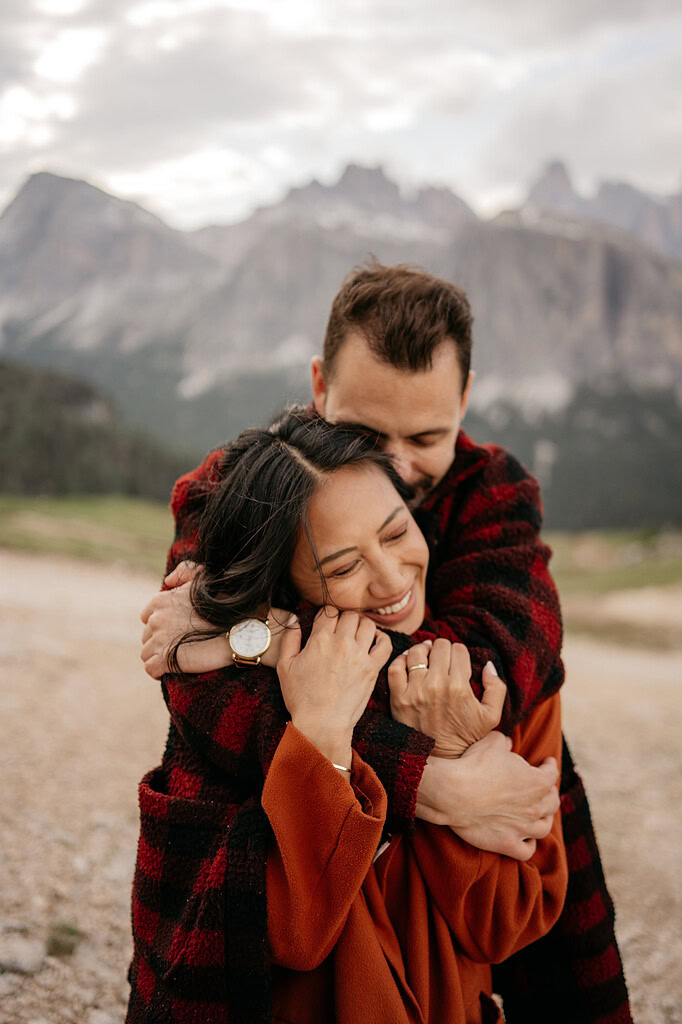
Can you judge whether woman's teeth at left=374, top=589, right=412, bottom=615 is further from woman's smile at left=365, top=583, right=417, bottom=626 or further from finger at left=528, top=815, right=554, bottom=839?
finger at left=528, top=815, right=554, bottom=839

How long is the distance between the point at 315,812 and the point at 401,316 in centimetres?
185

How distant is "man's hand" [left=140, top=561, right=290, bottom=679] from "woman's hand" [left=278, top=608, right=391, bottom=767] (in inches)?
3.2

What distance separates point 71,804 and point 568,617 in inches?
585

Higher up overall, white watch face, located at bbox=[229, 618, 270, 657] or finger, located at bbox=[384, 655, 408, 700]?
white watch face, located at bbox=[229, 618, 270, 657]

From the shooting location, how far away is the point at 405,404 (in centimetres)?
294

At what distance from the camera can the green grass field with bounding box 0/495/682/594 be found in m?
21.7

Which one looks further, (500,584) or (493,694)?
(500,584)

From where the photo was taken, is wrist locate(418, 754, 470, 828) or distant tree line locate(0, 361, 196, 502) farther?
distant tree line locate(0, 361, 196, 502)

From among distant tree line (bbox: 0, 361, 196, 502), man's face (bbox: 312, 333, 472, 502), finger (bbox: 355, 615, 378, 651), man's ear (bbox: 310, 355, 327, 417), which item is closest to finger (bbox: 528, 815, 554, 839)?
finger (bbox: 355, 615, 378, 651)

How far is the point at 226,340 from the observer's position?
198 meters

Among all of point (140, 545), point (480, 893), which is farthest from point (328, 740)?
point (140, 545)

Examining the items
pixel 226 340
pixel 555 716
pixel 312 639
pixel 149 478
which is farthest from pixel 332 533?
pixel 226 340

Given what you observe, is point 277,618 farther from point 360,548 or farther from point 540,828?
point 540,828

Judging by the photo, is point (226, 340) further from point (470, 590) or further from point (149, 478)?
point (470, 590)
